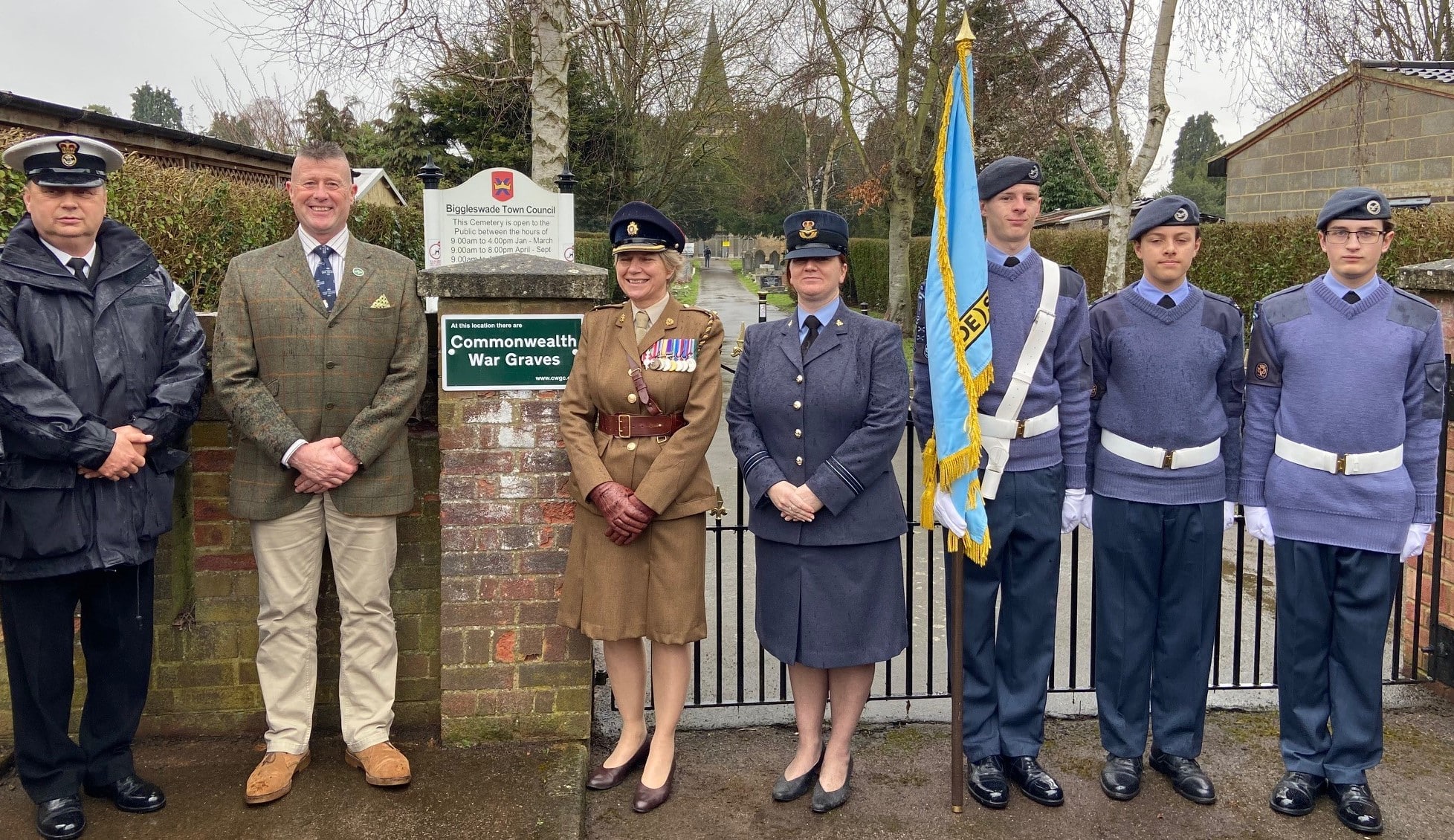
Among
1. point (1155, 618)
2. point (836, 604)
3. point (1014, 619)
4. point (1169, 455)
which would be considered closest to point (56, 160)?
point (836, 604)

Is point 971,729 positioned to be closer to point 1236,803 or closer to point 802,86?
point 1236,803

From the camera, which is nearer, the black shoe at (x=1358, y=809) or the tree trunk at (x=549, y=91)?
the black shoe at (x=1358, y=809)

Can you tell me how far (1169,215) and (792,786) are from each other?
2332 millimetres

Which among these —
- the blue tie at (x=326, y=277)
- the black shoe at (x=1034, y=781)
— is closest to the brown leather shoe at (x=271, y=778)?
the blue tie at (x=326, y=277)

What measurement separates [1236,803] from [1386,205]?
2079 millimetres

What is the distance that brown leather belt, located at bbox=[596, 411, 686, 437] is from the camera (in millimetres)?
3689

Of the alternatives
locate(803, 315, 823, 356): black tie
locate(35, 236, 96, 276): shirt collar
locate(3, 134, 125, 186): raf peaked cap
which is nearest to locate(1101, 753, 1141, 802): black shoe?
locate(803, 315, 823, 356): black tie

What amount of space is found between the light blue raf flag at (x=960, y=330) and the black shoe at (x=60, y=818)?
2.91m

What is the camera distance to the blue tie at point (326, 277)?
12.1 feet

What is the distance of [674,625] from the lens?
3.71 meters

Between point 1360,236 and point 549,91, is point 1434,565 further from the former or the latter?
point 549,91

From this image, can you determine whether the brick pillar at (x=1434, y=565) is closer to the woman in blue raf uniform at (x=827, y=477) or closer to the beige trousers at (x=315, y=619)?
the woman in blue raf uniform at (x=827, y=477)

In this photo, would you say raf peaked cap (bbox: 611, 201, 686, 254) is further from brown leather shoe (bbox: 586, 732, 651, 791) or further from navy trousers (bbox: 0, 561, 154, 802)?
navy trousers (bbox: 0, 561, 154, 802)

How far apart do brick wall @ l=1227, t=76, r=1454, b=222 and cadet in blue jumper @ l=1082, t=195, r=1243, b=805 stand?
15849mm
